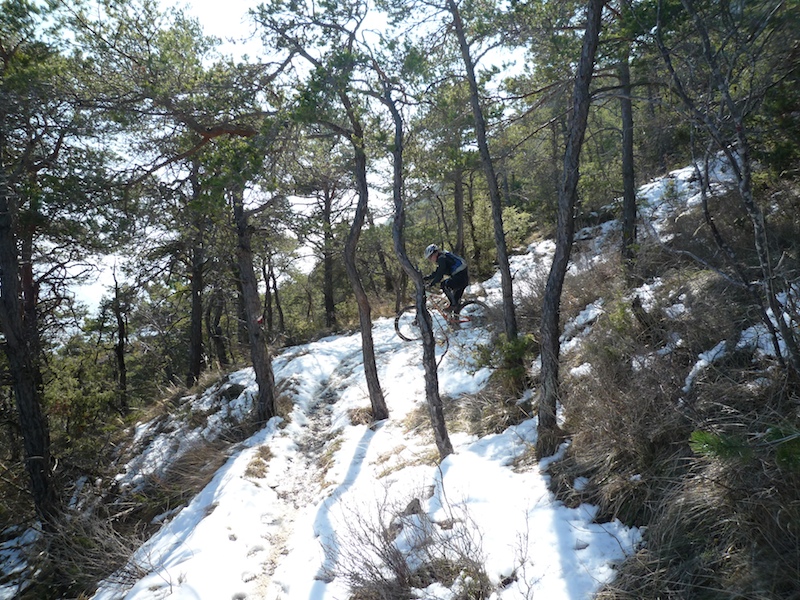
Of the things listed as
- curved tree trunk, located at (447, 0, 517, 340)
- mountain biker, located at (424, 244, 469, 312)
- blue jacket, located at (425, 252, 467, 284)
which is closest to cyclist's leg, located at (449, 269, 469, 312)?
mountain biker, located at (424, 244, 469, 312)

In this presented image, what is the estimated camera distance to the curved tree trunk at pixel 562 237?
4.11 m

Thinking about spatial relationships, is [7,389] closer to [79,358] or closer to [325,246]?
[79,358]

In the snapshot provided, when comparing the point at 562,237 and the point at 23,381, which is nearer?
the point at 562,237

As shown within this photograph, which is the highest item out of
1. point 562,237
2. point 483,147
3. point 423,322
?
point 483,147

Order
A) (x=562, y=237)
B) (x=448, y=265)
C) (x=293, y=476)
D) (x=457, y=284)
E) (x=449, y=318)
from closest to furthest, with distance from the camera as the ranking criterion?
(x=562, y=237) → (x=293, y=476) → (x=448, y=265) → (x=457, y=284) → (x=449, y=318)

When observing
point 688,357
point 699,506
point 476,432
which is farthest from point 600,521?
point 476,432

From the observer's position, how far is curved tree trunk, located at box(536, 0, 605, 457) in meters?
4.11

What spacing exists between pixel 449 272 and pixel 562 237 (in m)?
4.22

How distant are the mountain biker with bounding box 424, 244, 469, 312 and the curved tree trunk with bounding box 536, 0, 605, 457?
357 cm

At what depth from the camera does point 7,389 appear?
9.46 metres

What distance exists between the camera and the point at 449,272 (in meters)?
8.59

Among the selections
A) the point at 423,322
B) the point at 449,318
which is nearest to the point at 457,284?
the point at 449,318

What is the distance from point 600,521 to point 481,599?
1.05 m

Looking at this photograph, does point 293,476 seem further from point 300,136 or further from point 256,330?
point 300,136
